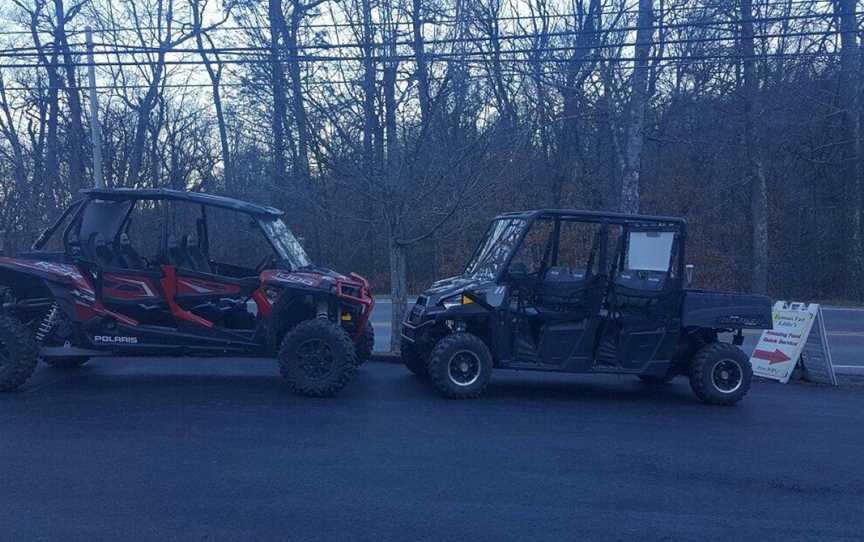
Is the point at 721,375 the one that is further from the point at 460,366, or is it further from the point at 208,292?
the point at 208,292

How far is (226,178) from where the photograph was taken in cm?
2370

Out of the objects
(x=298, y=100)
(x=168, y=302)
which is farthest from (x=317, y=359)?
(x=298, y=100)

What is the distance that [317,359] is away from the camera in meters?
9.75

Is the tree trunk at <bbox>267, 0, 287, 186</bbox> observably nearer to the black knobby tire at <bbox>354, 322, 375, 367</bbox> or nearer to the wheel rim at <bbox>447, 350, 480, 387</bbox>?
the black knobby tire at <bbox>354, 322, 375, 367</bbox>

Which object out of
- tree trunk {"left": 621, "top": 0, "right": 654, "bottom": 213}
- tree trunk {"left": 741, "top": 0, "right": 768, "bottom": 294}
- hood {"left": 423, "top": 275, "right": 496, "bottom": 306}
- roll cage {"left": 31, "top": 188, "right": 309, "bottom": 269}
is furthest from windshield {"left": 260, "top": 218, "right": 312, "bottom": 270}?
tree trunk {"left": 741, "top": 0, "right": 768, "bottom": 294}

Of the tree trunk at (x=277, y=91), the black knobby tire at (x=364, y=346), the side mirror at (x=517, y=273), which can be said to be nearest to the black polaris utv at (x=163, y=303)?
the black knobby tire at (x=364, y=346)

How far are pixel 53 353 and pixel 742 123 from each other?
19062 mm

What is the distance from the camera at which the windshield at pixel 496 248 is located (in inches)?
396

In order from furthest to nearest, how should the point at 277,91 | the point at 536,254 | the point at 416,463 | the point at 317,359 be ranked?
the point at 277,91 → the point at 536,254 → the point at 317,359 → the point at 416,463

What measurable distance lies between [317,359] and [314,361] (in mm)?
43

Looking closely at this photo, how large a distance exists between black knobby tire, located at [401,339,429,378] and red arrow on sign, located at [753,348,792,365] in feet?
15.9

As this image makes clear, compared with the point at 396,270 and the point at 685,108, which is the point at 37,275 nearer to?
the point at 396,270

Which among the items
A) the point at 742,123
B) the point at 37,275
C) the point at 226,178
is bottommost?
the point at 37,275

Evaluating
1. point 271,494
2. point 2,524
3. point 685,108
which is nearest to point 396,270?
point 271,494
